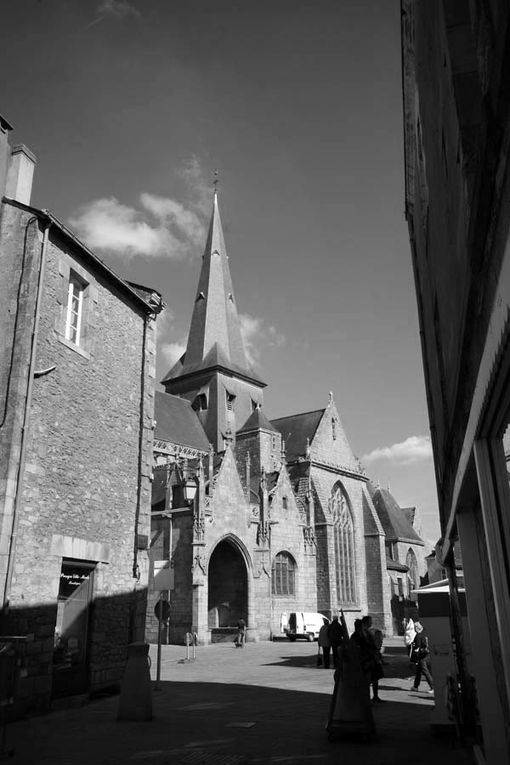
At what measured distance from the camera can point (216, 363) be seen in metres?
45.2

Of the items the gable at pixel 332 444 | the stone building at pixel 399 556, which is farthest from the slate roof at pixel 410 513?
the gable at pixel 332 444

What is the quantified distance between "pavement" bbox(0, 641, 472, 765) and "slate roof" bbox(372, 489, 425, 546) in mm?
37137

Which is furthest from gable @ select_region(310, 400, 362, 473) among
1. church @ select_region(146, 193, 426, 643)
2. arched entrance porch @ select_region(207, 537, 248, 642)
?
arched entrance porch @ select_region(207, 537, 248, 642)

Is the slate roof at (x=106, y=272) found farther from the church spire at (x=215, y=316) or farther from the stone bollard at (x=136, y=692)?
the church spire at (x=215, y=316)

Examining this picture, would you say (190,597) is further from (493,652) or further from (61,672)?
(493,652)

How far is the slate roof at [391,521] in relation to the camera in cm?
4897

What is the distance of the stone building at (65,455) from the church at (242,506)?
184 centimetres

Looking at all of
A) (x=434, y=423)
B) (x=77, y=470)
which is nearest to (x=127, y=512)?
(x=77, y=470)

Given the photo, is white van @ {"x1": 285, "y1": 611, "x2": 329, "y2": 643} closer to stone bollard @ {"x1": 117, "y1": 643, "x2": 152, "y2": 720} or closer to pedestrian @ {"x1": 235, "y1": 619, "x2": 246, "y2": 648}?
pedestrian @ {"x1": 235, "y1": 619, "x2": 246, "y2": 648}

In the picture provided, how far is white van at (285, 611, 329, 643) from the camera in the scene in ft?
92.9

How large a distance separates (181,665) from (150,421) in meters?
8.20

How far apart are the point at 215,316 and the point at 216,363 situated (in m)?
5.64

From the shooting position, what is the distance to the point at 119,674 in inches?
461

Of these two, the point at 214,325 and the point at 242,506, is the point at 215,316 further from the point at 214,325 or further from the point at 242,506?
the point at 242,506
